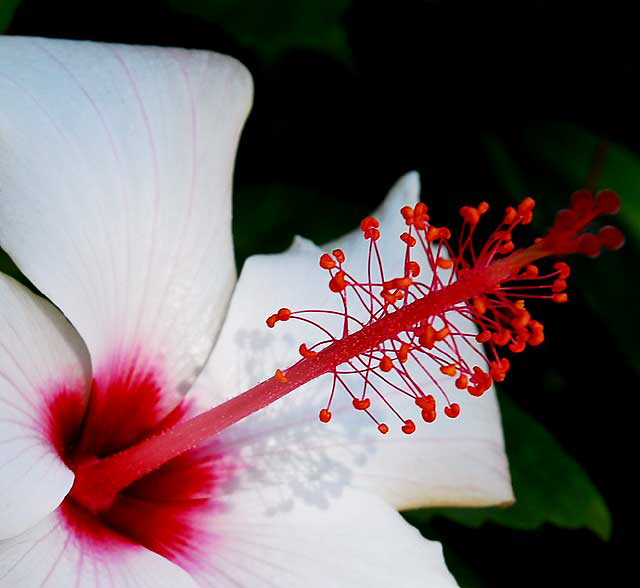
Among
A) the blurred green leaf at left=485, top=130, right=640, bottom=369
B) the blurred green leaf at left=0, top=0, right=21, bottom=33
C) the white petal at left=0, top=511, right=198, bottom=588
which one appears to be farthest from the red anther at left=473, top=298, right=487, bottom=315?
the blurred green leaf at left=485, top=130, right=640, bottom=369

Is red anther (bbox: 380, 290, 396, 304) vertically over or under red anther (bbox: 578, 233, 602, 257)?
under

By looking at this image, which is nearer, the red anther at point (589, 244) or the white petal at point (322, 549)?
the red anther at point (589, 244)

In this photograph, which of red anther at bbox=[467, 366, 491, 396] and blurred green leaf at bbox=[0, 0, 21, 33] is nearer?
red anther at bbox=[467, 366, 491, 396]

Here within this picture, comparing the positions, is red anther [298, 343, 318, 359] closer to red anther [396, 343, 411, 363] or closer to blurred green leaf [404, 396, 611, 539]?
red anther [396, 343, 411, 363]

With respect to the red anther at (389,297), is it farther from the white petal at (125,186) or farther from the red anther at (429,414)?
the white petal at (125,186)

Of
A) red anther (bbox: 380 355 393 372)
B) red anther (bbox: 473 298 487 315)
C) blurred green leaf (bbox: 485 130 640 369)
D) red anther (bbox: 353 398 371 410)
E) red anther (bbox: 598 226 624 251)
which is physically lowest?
blurred green leaf (bbox: 485 130 640 369)

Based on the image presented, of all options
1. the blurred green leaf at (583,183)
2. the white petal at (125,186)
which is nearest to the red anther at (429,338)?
the white petal at (125,186)

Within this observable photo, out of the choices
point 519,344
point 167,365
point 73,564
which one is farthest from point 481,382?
point 73,564

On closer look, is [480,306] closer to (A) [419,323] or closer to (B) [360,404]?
(A) [419,323]
